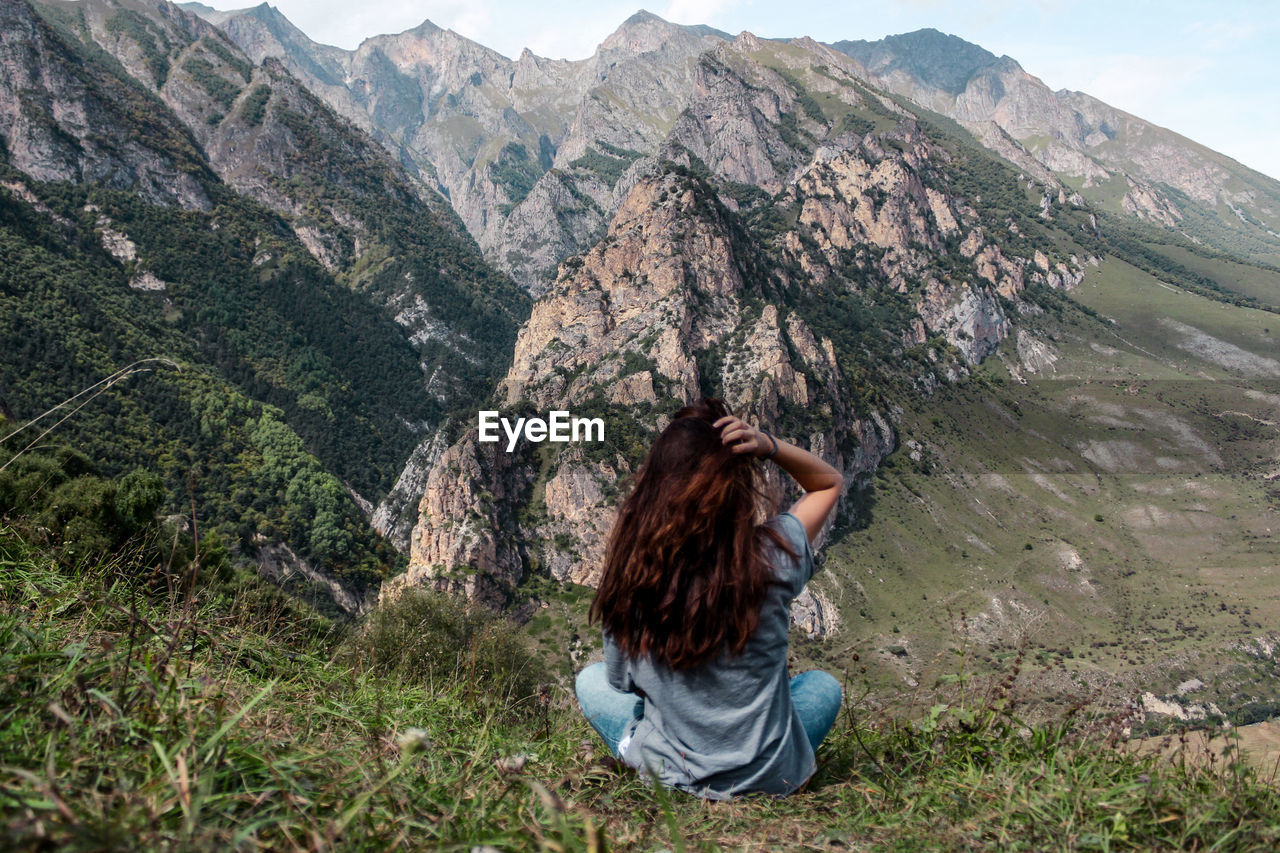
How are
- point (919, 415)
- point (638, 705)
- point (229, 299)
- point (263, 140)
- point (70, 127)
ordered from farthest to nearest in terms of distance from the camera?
point (263, 140)
point (70, 127)
point (229, 299)
point (919, 415)
point (638, 705)

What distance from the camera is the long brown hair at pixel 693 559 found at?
2611 millimetres

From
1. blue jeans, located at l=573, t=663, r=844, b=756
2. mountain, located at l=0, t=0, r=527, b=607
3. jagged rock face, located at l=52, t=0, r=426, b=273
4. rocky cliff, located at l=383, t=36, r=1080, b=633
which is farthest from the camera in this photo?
jagged rock face, located at l=52, t=0, r=426, b=273

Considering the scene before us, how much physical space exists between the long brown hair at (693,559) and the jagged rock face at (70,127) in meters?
175

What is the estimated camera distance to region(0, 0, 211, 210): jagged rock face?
4956 inches

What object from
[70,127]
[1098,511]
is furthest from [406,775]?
[70,127]

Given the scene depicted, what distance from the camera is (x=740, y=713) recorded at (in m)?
2.72

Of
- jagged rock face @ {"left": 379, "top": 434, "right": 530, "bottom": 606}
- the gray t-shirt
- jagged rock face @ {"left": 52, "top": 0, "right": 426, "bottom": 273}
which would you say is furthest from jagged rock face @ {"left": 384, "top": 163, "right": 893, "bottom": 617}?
jagged rock face @ {"left": 52, "top": 0, "right": 426, "bottom": 273}

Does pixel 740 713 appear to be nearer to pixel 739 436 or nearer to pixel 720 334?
pixel 739 436

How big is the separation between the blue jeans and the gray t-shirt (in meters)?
0.27

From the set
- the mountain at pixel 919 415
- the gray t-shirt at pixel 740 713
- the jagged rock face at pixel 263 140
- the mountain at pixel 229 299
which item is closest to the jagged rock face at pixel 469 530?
the mountain at pixel 919 415

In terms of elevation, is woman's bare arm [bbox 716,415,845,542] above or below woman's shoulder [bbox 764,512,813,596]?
above

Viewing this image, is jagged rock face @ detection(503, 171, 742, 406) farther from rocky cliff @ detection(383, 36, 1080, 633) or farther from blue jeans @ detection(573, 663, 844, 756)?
blue jeans @ detection(573, 663, 844, 756)

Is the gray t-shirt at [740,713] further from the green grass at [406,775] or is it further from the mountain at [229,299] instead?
the mountain at [229,299]

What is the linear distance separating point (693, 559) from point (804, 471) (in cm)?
98
